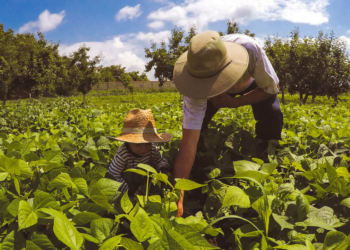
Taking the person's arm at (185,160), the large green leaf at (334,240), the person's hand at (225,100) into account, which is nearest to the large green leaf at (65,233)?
the large green leaf at (334,240)

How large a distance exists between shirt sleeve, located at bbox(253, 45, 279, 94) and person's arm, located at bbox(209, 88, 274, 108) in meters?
0.12

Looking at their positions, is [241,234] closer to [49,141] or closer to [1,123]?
[49,141]

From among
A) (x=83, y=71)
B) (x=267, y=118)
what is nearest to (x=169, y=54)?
(x=83, y=71)

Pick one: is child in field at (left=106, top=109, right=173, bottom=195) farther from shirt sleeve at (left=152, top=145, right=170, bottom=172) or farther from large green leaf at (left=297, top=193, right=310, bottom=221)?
large green leaf at (left=297, top=193, right=310, bottom=221)

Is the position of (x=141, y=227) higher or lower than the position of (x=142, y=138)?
lower

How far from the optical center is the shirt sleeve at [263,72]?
2393 mm

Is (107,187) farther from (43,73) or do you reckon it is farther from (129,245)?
(43,73)

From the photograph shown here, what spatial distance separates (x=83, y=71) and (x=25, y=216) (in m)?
30.8

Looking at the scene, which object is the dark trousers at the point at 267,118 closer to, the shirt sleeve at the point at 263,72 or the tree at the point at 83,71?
the shirt sleeve at the point at 263,72

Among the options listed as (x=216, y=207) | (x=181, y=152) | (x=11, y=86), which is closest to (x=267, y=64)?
(x=181, y=152)

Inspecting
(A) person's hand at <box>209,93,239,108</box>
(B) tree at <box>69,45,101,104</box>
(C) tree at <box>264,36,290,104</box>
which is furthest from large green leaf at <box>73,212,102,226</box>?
(B) tree at <box>69,45,101,104</box>

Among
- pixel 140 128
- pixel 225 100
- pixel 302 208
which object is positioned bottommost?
pixel 302 208

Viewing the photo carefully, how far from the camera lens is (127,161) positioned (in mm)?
2396

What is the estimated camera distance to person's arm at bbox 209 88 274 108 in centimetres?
260
